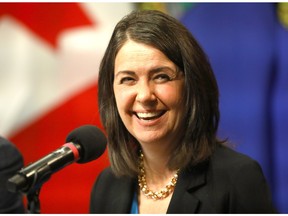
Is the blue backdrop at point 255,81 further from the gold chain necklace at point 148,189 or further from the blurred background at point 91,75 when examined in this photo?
the gold chain necklace at point 148,189

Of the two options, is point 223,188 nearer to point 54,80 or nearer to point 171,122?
point 171,122

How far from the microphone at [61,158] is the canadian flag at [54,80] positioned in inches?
44.3

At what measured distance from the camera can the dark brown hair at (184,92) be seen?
112 cm

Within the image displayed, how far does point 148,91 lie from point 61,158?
1.35ft

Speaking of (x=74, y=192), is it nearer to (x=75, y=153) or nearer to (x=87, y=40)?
(x=87, y=40)

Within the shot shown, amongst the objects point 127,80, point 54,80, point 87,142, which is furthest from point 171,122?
point 54,80

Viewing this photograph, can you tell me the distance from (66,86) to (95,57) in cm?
20

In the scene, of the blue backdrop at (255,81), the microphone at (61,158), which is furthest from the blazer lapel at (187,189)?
the blue backdrop at (255,81)

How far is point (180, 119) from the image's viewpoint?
1173 mm

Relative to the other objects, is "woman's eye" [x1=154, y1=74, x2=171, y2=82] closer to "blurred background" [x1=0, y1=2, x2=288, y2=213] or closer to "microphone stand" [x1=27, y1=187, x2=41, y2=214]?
"microphone stand" [x1=27, y1=187, x2=41, y2=214]

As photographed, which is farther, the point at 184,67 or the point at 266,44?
the point at 266,44

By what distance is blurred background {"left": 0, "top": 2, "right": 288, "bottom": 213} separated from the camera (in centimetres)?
185

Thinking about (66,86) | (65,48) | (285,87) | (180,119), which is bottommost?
(180,119)

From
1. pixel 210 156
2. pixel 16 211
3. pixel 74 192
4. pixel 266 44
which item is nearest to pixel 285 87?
pixel 266 44
